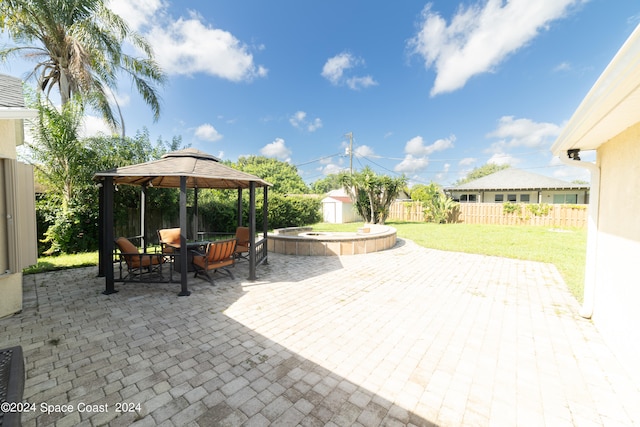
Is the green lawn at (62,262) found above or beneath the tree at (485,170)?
beneath

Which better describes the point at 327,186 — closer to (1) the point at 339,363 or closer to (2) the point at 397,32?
(2) the point at 397,32

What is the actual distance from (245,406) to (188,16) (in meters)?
14.8

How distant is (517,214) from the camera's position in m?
21.1

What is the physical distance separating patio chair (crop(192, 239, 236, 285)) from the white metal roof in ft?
20.5

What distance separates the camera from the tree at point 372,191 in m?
18.6

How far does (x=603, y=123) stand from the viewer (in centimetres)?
277

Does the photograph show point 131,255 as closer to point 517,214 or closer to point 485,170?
point 517,214

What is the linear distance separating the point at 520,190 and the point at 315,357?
32.1 metres

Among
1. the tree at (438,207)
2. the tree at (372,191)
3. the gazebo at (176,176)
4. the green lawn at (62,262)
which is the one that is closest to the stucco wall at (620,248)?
the gazebo at (176,176)

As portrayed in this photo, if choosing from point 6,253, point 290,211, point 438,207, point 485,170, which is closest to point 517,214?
point 438,207

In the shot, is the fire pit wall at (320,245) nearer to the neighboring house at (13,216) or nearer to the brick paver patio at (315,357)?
the brick paver patio at (315,357)

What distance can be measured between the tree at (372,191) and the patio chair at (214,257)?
14.1 meters

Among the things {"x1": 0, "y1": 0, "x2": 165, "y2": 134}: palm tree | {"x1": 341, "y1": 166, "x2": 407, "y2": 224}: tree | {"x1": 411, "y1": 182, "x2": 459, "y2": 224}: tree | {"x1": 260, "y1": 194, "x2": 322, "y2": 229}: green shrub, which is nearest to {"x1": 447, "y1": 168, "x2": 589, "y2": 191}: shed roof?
{"x1": 411, "y1": 182, "x2": 459, "y2": 224}: tree

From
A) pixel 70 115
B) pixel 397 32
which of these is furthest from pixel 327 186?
pixel 70 115
